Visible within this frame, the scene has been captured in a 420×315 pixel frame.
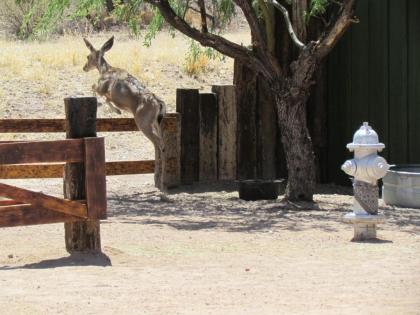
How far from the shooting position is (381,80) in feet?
49.2

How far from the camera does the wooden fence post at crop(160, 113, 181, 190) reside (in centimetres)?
1566

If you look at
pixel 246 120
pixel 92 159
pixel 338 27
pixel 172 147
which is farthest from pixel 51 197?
pixel 246 120

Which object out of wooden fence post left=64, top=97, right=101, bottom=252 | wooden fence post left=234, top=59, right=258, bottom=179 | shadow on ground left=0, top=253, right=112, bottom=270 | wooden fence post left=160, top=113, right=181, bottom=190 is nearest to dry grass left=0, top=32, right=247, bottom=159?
wooden fence post left=160, top=113, right=181, bottom=190

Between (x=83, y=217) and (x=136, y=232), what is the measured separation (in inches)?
71.5

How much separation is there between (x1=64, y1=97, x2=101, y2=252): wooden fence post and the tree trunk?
483 cm

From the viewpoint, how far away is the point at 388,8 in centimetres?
1481

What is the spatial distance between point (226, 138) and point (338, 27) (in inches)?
149

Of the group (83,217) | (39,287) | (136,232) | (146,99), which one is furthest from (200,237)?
(146,99)

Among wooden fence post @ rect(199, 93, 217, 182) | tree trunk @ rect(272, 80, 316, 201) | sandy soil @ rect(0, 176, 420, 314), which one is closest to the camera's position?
sandy soil @ rect(0, 176, 420, 314)

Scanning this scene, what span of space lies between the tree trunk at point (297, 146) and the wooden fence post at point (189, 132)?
2792mm

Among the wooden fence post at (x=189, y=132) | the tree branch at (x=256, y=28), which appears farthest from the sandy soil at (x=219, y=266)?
the wooden fence post at (x=189, y=132)

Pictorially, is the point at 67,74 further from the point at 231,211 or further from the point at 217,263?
the point at 217,263

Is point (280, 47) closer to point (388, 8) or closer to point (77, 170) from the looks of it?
point (388, 8)

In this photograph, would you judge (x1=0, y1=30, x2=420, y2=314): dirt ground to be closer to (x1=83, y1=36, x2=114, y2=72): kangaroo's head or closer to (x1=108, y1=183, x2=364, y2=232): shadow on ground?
(x1=108, y1=183, x2=364, y2=232): shadow on ground
